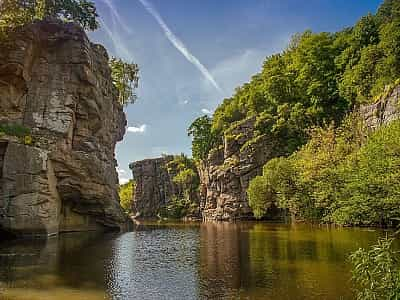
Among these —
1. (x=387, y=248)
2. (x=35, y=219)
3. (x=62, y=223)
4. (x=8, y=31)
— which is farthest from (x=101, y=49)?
(x=387, y=248)

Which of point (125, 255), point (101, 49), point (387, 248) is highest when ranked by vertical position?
point (101, 49)

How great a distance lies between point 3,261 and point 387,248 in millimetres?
17268

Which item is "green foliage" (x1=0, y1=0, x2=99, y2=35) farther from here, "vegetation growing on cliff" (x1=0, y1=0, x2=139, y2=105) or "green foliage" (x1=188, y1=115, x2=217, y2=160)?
"green foliage" (x1=188, y1=115, x2=217, y2=160)

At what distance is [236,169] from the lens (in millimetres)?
64125

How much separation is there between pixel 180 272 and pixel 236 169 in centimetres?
4863

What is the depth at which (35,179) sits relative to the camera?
96.3ft

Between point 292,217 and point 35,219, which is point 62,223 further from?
point 292,217

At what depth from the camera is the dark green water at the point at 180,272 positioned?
12.2 m

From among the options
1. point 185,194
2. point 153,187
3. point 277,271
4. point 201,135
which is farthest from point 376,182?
point 153,187

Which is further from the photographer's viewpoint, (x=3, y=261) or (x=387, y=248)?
(x=3, y=261)

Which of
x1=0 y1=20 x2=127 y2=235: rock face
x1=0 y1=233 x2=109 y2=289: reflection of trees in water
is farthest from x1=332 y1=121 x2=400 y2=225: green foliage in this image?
x1=0 y1=20 x2=127 y2=235: rock face

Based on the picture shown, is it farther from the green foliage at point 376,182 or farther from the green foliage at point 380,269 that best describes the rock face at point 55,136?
the green foliage at point 380,269

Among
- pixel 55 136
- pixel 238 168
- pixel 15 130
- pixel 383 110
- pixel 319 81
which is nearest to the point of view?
pixel 15 130

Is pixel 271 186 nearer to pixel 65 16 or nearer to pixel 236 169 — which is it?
pixel 236 169
